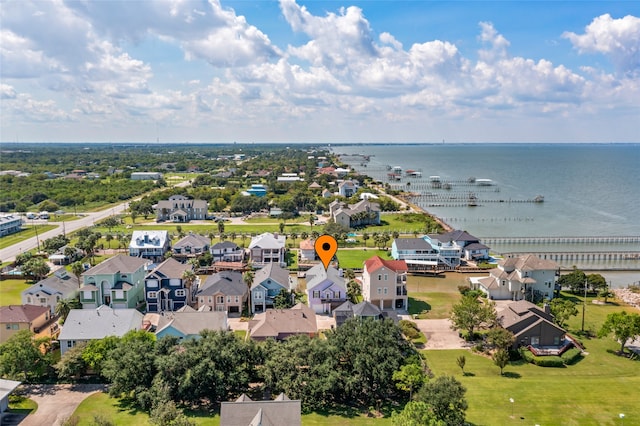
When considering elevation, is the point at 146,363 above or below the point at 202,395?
above

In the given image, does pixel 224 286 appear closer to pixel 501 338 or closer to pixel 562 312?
pixel 501 338

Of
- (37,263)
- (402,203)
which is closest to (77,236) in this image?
(37,263)

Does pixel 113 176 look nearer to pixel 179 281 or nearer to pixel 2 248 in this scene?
pixel 2 248

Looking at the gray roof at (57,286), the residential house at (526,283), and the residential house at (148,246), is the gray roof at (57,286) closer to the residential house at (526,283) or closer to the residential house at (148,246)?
the residential house at (148,246)

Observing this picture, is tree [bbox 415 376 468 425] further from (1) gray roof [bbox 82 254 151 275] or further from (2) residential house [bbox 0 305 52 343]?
(2) residential house [bbox 0 305 52 343]

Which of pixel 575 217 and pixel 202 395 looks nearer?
pixel 202 395

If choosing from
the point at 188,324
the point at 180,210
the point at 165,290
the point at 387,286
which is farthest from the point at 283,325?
the point at 180,210

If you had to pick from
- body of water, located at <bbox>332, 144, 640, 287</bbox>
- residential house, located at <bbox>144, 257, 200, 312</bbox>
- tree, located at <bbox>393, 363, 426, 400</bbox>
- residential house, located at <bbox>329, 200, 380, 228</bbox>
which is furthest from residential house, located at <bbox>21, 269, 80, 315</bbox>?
body of water, located at <bbox>332, 144, 640, 287</bbox>
